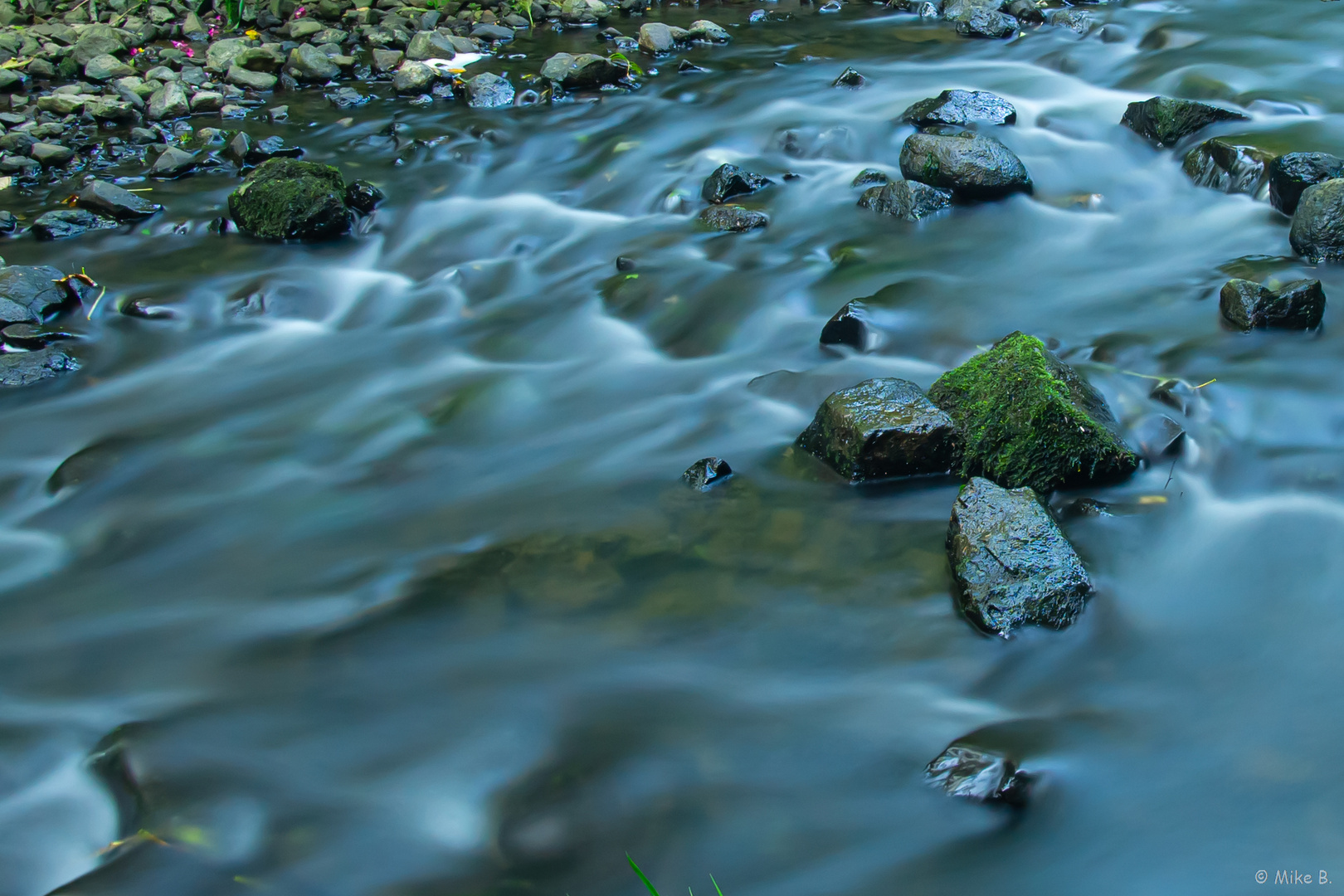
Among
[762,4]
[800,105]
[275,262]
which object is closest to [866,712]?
A: [275,262]

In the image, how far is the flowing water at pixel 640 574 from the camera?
7.75ft

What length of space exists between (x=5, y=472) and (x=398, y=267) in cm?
253

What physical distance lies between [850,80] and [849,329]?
415 centimetres

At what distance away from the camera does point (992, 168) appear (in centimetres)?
577

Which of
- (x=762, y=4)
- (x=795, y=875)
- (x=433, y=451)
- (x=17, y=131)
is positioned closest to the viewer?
(x=795, y=875)

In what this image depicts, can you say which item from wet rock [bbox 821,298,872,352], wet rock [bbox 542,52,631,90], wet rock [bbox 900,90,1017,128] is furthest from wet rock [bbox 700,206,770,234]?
wet rock [bbox 542,52,631,90]

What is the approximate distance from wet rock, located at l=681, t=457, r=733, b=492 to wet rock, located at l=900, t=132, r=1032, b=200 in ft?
9.95

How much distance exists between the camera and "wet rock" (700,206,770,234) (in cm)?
598

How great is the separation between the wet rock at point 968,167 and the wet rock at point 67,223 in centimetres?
521

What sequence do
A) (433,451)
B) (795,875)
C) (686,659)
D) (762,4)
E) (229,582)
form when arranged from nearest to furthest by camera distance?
(795,875)
(686,659)
(229,582)
(433,451)
(762,4)

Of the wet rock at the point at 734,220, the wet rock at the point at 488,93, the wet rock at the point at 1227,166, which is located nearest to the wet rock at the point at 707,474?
the wet rock at the point at 734,220

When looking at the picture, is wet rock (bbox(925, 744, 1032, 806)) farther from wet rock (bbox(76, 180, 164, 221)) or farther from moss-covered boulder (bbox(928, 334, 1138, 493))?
wet rock (bbox(76, 180, 164, 221))

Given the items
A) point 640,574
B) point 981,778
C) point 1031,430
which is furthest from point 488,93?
point 981,778

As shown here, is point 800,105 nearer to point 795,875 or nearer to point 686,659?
point 686,659
